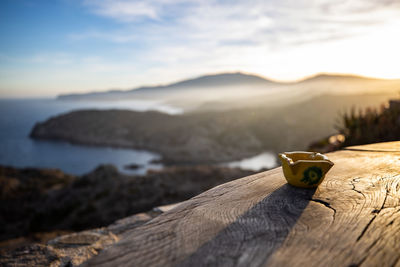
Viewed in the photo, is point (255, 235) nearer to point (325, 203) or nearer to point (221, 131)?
point (325, 203)

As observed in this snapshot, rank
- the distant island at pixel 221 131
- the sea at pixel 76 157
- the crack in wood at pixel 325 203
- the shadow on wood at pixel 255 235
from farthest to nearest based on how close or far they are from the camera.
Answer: the distant island at pixel 221 131 → the sea at pixel 76 157 → the crack in wood at pixel 325 203 → the shadow on wood at pixel 255 235

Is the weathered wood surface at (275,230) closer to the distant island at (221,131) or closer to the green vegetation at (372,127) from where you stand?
the green vegetation at (372,127)

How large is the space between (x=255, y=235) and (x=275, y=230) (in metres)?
0.08

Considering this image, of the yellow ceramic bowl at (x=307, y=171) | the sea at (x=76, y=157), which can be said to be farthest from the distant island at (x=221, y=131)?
the yellow ceramic bowl at (x=307, y=171)

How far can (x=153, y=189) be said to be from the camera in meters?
9.88

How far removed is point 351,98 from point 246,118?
27417mm

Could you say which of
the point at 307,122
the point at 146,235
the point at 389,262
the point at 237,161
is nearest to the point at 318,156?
the point at 389,262

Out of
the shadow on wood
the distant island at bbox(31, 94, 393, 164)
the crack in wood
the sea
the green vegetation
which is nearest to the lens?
the shadow on wood

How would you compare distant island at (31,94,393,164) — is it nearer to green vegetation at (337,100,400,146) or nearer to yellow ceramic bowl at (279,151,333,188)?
green vegetation at (337,100,400,146)

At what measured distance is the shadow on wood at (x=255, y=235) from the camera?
0.70m

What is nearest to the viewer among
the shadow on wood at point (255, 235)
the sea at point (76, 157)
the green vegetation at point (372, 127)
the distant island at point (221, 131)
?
the shadow on wood at point (255, 235)

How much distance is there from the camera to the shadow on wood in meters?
0.70

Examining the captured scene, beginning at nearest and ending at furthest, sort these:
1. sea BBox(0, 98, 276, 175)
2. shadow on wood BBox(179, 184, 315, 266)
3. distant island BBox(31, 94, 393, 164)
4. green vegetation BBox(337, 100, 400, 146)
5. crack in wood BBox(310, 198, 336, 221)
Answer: shadow on wood BBox(179, 184, 315, 266), crack in wood BBox(310, 198, 336, 221), green vegetation BBox(337, 100, 400, 146), sea BBox(0, 98, 276, 175), distant island BBox(31, 94, 393, 164)

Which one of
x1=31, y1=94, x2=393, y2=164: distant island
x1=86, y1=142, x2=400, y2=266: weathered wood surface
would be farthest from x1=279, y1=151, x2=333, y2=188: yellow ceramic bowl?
x1=31, y1=94, x2=393, y2=164: distant island
